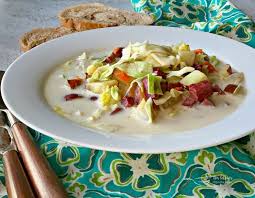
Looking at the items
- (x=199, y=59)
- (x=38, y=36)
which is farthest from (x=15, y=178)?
(x=38, y=36)

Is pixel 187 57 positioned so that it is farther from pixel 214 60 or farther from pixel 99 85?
pixel 99 85

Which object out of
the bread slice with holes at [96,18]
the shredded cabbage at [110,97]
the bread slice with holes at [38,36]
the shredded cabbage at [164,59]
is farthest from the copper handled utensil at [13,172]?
the bread slice with holes at [96,18]

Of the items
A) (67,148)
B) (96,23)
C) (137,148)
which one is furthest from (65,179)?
(96,23)

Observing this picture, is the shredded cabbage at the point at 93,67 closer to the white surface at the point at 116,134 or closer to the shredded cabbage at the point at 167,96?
the white surface at the point at 116,134

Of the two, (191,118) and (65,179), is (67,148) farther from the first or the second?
(191,118)

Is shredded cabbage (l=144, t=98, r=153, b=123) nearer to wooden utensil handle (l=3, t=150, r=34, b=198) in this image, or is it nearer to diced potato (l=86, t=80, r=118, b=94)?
diced potato (l=86, t=80, r=118, b=94)

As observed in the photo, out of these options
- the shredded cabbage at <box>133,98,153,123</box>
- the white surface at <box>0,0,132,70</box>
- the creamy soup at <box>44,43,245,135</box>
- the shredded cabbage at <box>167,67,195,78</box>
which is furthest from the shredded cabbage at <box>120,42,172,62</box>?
the white surface at <box>0,0,132,70</box>
